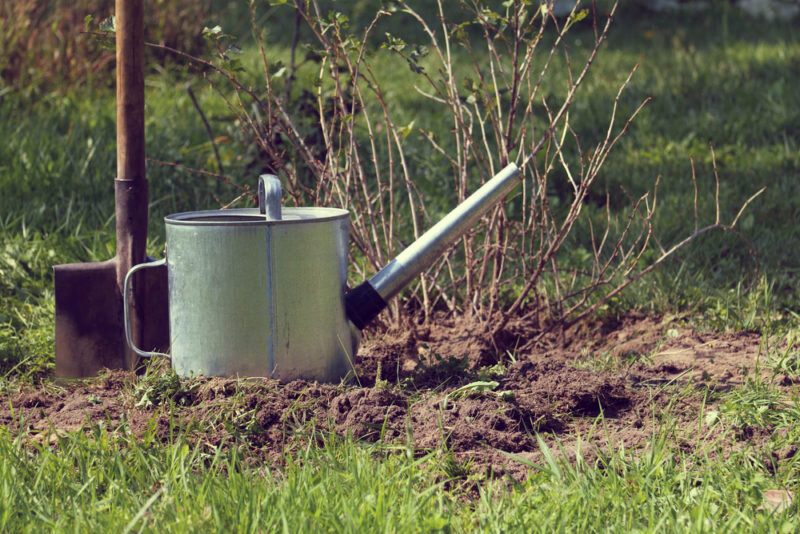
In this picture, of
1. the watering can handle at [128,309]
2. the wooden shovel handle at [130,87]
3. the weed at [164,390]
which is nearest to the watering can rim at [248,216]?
the watering can handle at [128,309]

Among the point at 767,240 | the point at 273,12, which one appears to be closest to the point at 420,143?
the point at 767,240

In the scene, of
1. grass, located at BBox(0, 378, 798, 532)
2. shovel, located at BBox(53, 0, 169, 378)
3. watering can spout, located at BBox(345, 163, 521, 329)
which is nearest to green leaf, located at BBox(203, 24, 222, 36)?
shovel, located at BBox(53, 0, 169, 378)

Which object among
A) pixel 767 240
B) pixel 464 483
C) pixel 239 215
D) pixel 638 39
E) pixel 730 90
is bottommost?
pixel 464 483

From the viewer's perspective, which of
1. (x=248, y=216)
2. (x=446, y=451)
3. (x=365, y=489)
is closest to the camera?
(x=365, y=489)

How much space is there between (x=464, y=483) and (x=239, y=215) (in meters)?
0.83

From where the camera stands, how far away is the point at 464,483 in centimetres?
158

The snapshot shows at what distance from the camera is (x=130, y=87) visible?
2.07 metres

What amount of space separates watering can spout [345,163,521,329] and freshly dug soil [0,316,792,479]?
6.8 inches

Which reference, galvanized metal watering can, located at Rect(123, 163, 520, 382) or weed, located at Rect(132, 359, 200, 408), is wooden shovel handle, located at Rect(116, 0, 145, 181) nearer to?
galvanized metal watering can, located at Rect(123, 163, 520, 382)

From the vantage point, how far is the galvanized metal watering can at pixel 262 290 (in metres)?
1.81

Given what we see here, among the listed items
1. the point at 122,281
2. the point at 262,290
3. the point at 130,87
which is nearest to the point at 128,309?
the point at 122,281

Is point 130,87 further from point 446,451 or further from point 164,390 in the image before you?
point 446,451

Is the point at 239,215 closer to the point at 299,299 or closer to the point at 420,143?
the point at 299,299

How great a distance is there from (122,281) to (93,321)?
0.43ft
